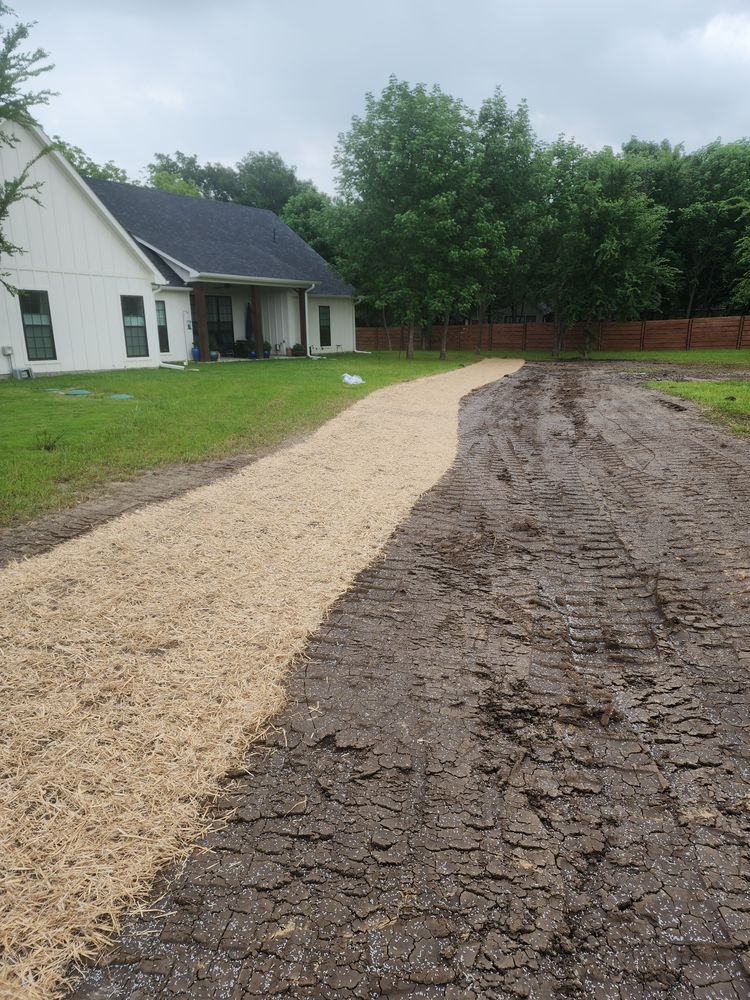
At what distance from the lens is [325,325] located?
29.2m

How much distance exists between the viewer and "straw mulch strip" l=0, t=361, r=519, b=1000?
1.83m

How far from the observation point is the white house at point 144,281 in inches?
632

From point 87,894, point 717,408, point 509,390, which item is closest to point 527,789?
point 87,894

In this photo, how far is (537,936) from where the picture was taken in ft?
5.47

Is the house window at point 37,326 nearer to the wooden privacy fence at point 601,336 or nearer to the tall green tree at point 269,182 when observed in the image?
the wooden privacy fence at point 601,336

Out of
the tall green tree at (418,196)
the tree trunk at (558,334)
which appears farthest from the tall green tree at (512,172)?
the tree trunk at (558,334)

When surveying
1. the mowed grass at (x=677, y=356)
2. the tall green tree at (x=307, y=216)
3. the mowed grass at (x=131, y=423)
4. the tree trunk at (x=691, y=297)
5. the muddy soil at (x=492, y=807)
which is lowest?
the muddy soil at (x=492, y=807)

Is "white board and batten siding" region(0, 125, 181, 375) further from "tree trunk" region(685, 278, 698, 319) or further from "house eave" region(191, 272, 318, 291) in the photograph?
"tree trunk" region(685, 278, 698, 319)

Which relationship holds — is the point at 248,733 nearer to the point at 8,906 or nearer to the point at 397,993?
the point at 8,906

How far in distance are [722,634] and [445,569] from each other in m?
1.65

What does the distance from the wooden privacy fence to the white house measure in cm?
921

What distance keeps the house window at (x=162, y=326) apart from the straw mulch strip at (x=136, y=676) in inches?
674

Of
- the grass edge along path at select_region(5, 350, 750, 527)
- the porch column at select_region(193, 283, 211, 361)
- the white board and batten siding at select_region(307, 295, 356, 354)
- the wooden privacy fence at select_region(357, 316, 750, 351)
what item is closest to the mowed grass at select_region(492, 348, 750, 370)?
the wooden privacy fence at select_region(357, 316, 750, 351)

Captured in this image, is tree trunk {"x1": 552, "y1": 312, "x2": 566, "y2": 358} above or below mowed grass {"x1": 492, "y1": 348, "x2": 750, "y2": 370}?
above
